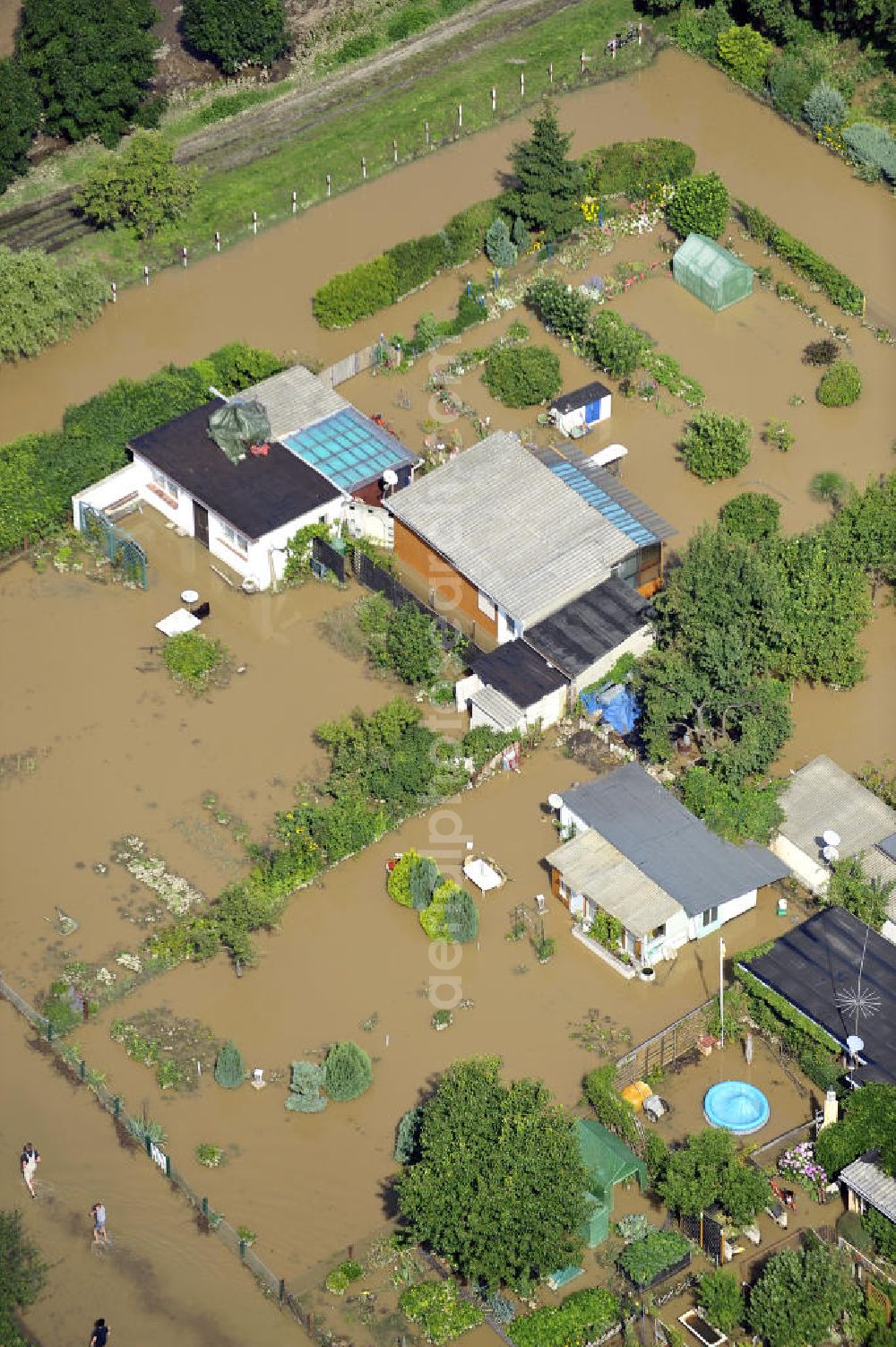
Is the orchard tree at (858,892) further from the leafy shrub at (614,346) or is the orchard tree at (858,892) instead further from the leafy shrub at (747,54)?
the leafy shrub at (747,54)

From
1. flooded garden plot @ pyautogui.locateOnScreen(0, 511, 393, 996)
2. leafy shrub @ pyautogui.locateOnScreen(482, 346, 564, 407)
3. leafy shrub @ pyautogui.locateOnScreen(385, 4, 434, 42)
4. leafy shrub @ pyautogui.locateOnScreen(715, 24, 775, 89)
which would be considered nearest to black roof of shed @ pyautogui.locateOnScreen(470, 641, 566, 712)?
flooded garden plot @ pyautogui.locateOnScreen(0, 511, 393, 996)

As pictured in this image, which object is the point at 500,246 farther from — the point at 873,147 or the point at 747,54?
the point at 747,54

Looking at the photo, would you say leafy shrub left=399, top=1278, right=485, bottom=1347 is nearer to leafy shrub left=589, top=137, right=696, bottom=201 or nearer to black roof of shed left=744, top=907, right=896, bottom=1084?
black roof of shed left=744, top=907, right=896, bottom=1084

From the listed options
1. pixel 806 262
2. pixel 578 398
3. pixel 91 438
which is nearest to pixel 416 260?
pixel 578 398

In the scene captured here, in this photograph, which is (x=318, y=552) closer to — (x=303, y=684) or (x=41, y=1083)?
(x=303, y=684)

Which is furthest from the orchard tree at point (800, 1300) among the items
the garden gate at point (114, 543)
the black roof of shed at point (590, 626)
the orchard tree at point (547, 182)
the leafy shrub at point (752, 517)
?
the orchard tree at point (547, 182)

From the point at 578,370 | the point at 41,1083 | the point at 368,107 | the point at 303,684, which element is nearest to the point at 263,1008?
the point at 41,1083
